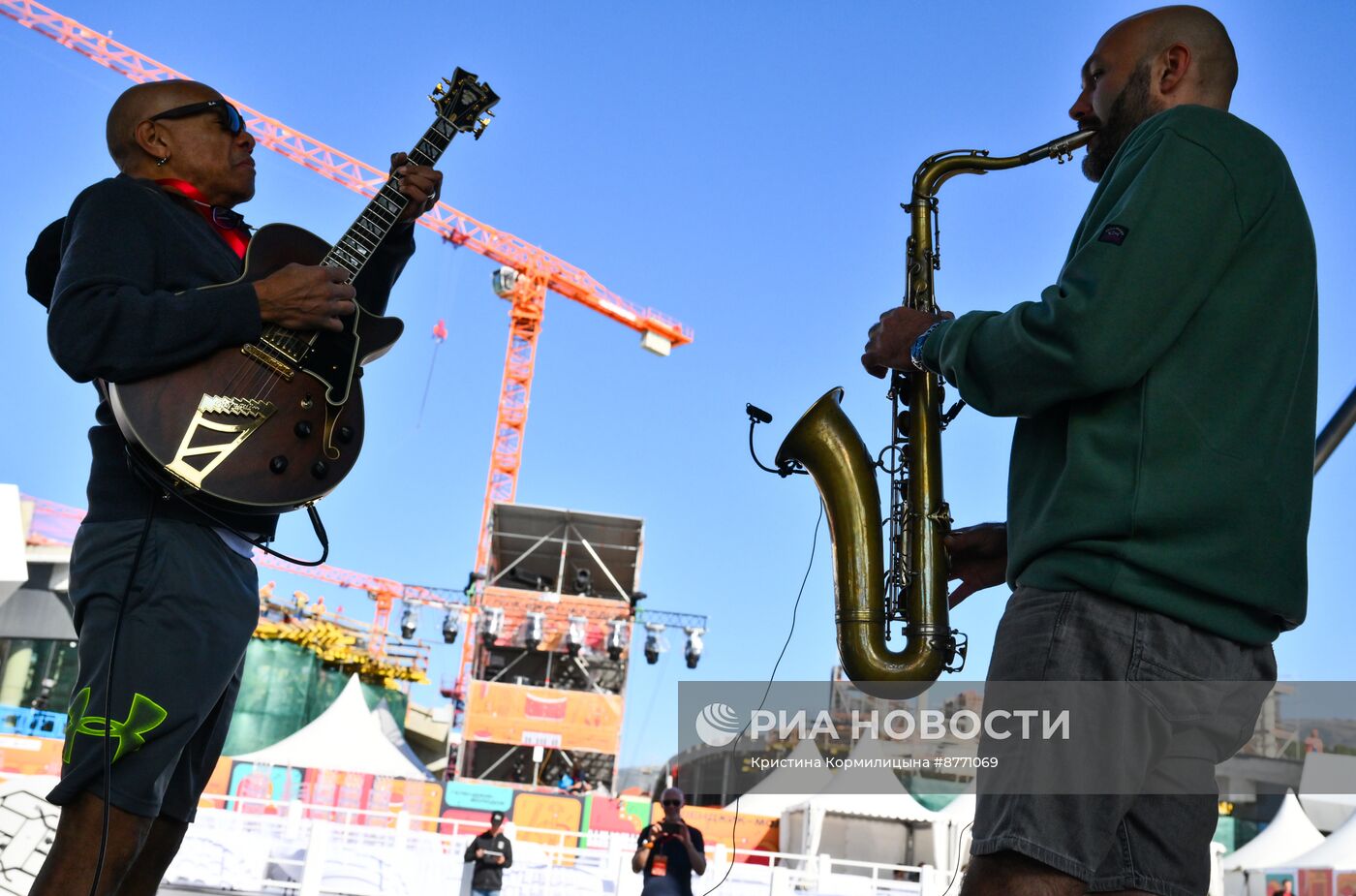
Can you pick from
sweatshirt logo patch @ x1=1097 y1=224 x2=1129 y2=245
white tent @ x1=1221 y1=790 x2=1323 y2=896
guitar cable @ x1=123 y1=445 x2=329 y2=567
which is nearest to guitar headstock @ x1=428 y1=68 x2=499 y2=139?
guitar cable @ x1=123 y1=445 x2=329 y2=567

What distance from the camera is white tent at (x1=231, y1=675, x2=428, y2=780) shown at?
1678cm

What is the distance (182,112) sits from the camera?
2537 millimetres

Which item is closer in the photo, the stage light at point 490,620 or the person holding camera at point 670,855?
the person holding camera at point 670,855

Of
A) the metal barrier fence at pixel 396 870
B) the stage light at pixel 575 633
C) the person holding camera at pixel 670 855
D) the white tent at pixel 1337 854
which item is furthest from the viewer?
the stage light at pixel 575 633

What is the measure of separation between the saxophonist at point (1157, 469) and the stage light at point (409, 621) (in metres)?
33.9

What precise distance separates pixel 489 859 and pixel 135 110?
930cm

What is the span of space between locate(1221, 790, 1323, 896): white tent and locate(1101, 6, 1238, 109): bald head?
18.3 metres

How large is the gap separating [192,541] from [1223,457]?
73.8 inches

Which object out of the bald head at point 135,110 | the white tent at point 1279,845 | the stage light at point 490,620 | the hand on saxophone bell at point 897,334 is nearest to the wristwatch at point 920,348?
the hand on saxophone bell at point 897,334

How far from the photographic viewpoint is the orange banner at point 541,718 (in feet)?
89.8

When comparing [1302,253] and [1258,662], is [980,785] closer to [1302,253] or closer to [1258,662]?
[1258,662]

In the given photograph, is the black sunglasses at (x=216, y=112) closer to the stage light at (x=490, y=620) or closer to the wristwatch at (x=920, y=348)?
the wristwatch at (x=920, y=348)

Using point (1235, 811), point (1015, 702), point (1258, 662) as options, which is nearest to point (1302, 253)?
point (1258, 662)

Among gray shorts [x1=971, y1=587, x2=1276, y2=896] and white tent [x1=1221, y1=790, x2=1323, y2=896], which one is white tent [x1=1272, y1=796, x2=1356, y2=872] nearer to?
white tent [x1=1221, y1=790, x2=1323, y2=896]
